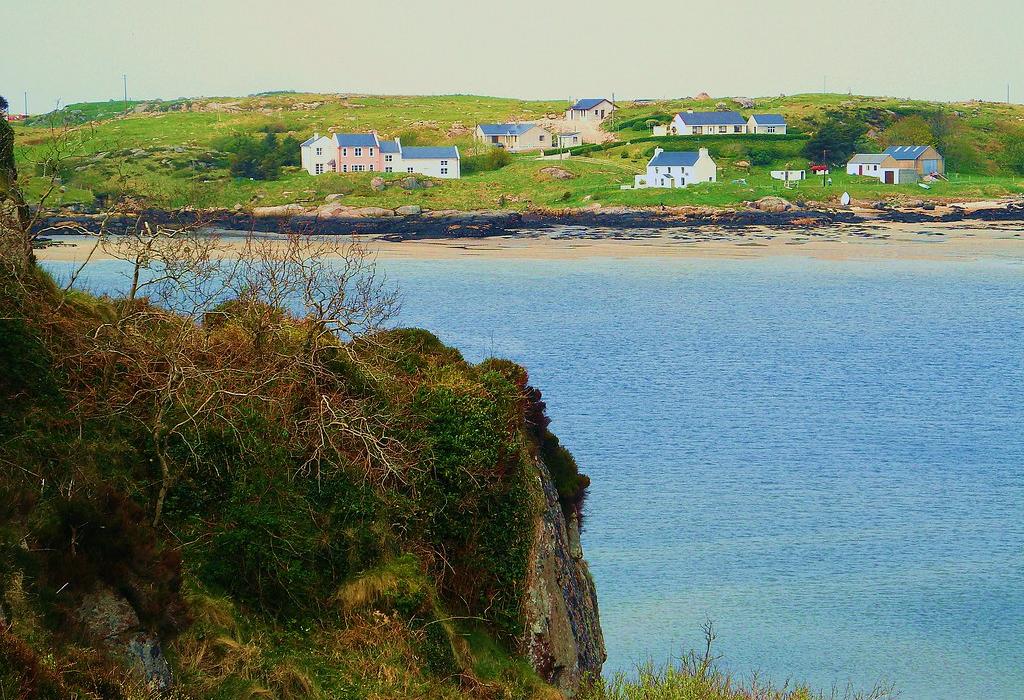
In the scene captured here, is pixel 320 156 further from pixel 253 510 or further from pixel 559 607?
pixel 253 510

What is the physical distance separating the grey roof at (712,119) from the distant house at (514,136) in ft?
60.6

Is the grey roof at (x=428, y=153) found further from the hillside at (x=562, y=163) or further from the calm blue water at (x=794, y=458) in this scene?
the calm blue water at (x=794, y=458)

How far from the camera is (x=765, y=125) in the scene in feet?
494

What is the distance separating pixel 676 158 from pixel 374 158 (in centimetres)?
3439

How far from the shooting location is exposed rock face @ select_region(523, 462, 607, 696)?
66.0 ft

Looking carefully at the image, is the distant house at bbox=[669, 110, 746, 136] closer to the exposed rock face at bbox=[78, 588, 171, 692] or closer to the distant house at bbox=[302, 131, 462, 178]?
the distant house at bbox=[302, 131, 462, 178]

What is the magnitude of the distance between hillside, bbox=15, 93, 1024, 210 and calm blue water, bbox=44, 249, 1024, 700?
111 ft

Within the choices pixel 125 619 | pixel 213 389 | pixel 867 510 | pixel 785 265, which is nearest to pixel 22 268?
pixel 213 389

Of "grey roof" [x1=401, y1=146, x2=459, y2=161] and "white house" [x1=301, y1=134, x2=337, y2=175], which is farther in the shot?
"white house" [x1=301, y1=134, x2=337, y2=175]

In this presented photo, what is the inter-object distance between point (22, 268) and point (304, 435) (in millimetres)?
5111

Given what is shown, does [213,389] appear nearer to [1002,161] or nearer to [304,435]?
[304,435]

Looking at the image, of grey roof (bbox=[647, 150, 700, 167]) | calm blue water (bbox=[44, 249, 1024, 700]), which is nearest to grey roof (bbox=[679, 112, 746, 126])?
grey roof (bbox=[647, 150, 700, 167])

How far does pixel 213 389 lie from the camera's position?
18.3 meters

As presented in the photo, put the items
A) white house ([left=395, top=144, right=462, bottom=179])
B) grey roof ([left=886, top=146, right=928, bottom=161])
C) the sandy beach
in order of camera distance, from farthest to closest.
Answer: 1. white house ([left=395, top=144, right=462, bottom=179])
2. grey roof ([left=886, top=146, right=928, bottom=161])
3. the sandy beach
